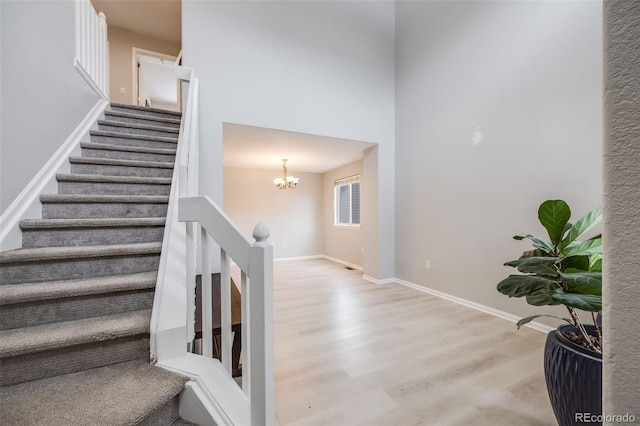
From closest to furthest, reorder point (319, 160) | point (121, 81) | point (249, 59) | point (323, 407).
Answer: point (323, 407)
point (249, 59)
point (121, 81)
point (319, 160)

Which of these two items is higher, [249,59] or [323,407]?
[249,59]

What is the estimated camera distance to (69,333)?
3.67ft

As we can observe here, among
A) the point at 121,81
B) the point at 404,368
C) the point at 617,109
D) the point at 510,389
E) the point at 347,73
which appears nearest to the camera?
the point at 617,109

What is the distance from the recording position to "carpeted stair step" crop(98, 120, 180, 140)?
8.87 ft

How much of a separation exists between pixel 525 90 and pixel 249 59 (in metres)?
3.09

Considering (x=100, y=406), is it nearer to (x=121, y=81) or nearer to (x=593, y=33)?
(x=593, y=33)

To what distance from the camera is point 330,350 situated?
216 cm

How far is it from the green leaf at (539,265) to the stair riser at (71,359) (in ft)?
5.76

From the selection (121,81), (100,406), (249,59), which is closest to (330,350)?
(100,406)

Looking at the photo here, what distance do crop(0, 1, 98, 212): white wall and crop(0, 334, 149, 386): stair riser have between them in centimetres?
104

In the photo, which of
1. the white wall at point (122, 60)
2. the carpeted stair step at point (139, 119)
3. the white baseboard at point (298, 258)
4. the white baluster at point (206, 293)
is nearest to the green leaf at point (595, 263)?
the white baluster at point (206, 293)

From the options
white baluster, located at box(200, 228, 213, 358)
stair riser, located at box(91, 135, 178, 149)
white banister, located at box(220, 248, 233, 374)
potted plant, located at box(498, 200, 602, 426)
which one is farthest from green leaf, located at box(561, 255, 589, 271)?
stair riser, located at box(91, 135, 178, 149)

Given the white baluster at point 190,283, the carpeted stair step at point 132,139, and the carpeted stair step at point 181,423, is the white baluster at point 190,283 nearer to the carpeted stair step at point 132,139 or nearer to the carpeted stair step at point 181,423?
the carpeted stair step at point 181,423

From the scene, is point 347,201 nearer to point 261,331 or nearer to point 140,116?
point 140,116
